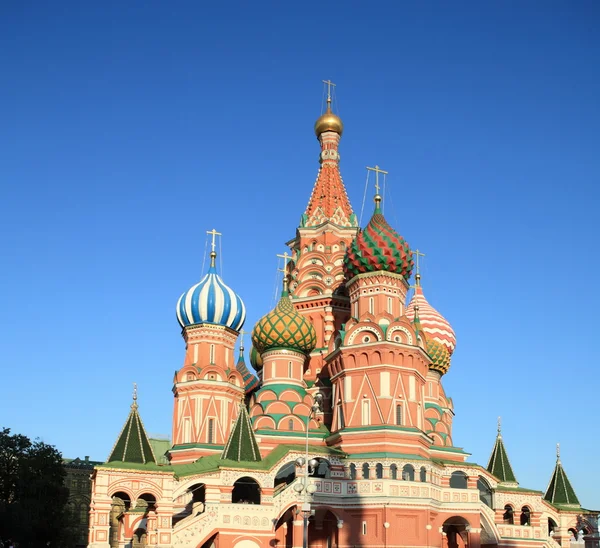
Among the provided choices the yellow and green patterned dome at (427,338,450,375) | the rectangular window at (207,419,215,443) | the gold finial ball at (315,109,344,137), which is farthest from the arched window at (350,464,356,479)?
the gold finial ball at (315,109,344,137)

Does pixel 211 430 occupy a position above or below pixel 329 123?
below

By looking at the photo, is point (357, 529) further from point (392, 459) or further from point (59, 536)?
point (59, 536)

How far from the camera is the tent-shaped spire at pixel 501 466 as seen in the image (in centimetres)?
4228

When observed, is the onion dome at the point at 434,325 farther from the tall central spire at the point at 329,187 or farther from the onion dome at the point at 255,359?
the onion dome at the point at 255,359

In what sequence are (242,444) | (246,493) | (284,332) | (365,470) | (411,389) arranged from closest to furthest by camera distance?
(242,444) < (365,470) < (411,389) < (246,493) < (284,332)

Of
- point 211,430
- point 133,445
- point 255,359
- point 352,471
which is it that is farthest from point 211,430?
point 352,471

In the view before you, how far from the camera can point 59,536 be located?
40.2m

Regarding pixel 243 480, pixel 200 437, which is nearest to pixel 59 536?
pixel 200 437

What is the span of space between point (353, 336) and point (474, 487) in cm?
905

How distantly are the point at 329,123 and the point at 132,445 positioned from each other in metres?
23.7

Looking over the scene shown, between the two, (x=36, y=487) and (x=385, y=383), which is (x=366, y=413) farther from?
(x=36, y=487)

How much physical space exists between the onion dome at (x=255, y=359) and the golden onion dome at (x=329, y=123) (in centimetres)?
1353

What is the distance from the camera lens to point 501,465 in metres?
42.8

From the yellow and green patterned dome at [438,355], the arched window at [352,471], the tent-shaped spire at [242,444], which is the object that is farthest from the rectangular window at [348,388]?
the yellow and green patterned dome at [438,355]
